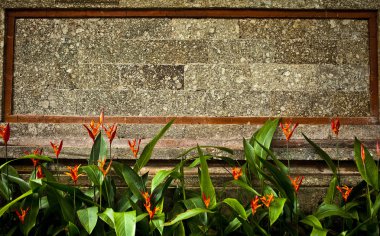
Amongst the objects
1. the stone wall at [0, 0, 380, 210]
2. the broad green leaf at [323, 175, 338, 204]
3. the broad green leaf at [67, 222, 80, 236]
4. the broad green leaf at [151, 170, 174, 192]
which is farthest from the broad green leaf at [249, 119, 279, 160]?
the broad green leaf at [67, 222, 80, 236]

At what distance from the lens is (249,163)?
112 inches

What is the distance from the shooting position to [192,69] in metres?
3.35

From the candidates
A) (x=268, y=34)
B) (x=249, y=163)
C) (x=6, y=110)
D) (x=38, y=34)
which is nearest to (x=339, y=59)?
(x=268, y=34)

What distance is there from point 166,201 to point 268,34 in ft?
4.32

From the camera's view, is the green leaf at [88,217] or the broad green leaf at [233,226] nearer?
the green leaf at [88,217]

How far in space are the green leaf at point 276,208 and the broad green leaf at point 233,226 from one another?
0.20 metres

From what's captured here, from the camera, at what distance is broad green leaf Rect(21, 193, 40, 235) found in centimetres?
265

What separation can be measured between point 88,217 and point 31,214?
0.39 metres

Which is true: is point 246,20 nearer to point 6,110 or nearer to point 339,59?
point 339,59

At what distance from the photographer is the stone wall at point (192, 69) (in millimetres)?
3316

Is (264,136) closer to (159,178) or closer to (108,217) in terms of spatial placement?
(159,178)

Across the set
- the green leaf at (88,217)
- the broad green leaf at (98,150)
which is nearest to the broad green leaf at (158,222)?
the green leaf at (88,217)

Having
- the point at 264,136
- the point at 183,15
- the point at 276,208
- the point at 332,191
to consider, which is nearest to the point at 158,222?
the point at 276,208

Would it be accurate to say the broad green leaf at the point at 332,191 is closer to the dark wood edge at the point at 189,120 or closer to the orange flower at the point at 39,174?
the dark wood edge at the point at 189,120
